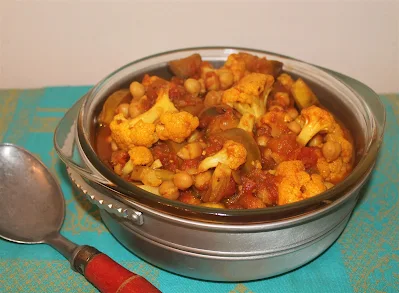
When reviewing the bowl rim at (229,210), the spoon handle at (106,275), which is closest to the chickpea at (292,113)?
the bowl rim at (229,210)

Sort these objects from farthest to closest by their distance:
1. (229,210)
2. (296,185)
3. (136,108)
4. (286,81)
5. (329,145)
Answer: (286,81), (136,108), (329,145), (296,185), (229,210)

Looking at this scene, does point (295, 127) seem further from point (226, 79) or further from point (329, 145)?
point (226, 79)

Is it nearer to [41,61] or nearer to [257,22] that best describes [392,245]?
[257,22]

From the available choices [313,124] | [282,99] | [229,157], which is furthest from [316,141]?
[229,157]

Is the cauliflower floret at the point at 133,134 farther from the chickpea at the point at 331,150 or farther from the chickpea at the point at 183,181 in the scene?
the chickpea at the point at 331,150

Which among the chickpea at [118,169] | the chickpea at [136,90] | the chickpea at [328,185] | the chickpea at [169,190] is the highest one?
the chickpea at [136,90]

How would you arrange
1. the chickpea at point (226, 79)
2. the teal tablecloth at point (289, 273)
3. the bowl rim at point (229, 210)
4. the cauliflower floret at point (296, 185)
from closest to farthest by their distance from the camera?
the bowl rim at point (229, 210) < the cauliflower floret at point (296, 185) < the teal tablecloth at point (289, 273) < the chickpea at point (226, 79)

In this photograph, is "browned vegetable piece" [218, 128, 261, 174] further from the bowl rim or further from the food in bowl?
the bowl rim

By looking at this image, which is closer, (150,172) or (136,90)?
(150,172)
